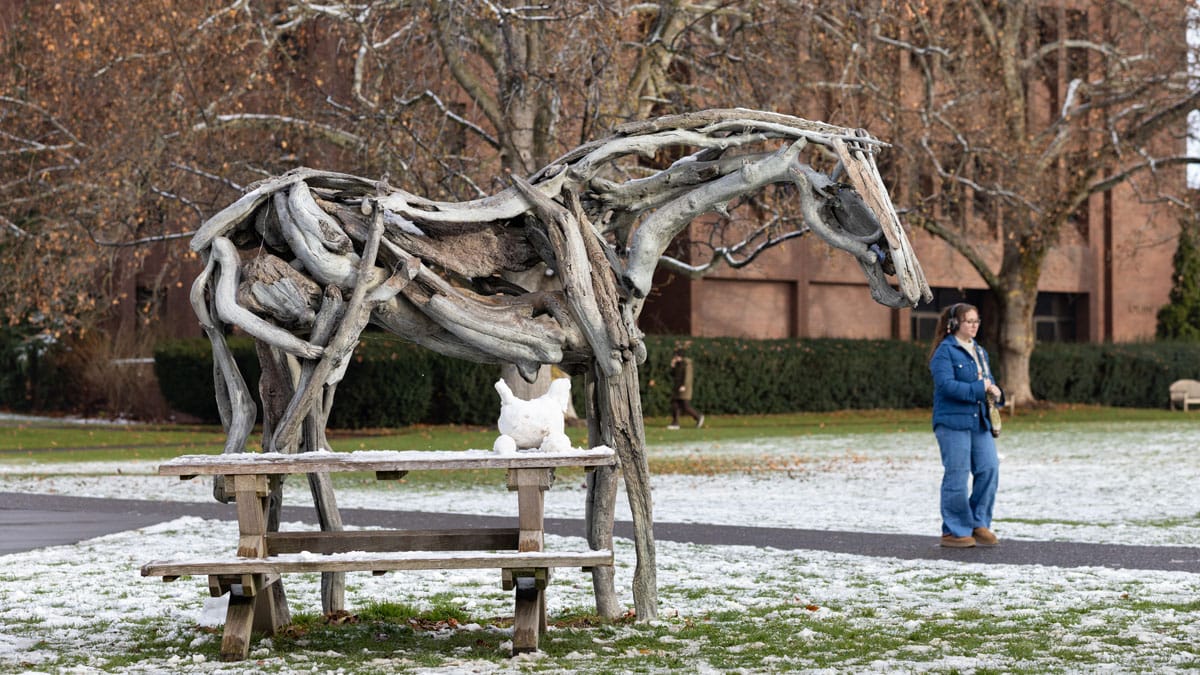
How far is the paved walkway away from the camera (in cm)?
1023

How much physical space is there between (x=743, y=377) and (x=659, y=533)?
21630 millimetres

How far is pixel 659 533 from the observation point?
11953 mm

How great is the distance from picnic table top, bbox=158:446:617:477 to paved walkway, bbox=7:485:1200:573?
15.2ft

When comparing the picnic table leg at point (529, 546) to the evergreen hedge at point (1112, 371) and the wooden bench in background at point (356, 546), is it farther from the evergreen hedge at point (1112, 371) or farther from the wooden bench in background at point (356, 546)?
the evergreen hedge at point (1112, 371)

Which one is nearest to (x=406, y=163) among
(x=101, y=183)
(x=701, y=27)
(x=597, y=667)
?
(x=101, y=183)

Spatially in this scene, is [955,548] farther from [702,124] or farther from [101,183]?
[101,183]

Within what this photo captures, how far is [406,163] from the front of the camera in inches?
662

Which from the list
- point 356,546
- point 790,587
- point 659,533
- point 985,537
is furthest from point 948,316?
point 356,546

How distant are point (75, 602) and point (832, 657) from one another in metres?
4.28

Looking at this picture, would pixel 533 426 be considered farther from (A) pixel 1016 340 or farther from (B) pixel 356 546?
(A) pixel 1016 340

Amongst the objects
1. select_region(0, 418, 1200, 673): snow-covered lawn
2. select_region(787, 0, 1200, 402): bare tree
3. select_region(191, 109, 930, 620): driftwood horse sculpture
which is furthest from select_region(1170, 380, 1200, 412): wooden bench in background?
select_region(191, 109, 930, 620): driftwood horse sculpture

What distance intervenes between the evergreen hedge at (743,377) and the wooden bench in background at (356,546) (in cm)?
1911

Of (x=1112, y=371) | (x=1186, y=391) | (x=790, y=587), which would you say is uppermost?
(x=1112, y=371)

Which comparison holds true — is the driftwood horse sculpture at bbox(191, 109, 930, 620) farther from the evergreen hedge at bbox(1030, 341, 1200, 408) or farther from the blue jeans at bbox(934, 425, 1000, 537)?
the evergreen hedge at bbox(1030, 341, 1200, 408)
